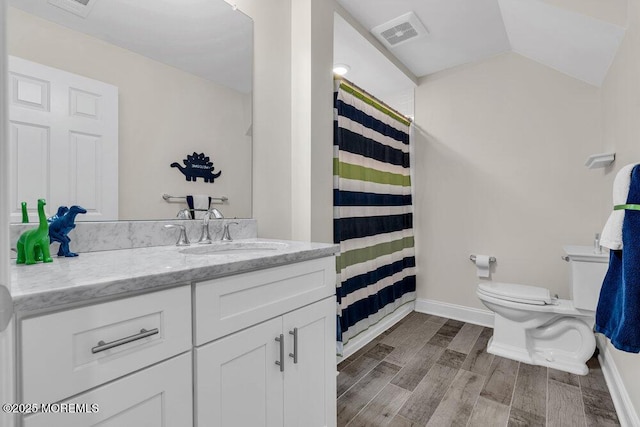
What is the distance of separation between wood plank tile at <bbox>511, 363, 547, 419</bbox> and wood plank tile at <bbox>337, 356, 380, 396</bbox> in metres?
0.80

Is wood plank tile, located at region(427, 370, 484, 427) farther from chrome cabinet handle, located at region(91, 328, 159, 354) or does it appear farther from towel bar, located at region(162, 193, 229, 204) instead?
towel bar, located at region(162, 193, 229, 204)

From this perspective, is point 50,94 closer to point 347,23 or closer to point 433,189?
point 347,23

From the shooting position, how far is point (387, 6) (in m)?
2.03

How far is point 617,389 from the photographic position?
158cm

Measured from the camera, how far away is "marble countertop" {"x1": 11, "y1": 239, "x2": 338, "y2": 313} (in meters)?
0.56

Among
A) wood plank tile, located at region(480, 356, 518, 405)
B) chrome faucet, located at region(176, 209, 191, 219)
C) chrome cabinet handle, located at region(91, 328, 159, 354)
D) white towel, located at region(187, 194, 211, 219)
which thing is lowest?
wood plank tile, located at region(480, 356, 518, 405)

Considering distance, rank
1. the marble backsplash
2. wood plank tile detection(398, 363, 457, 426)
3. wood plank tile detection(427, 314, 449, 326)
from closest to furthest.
→ the marble backsplash, wood plank tile detection(398, 363, 457, 426), wood plank tile detection(427, 314, 449, 326)

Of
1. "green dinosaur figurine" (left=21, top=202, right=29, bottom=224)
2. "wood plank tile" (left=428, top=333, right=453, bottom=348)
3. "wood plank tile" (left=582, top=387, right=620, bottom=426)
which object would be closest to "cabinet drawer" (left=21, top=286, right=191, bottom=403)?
"green dinosaur figurine" (left=21, top=202, right=29, bottom=224)

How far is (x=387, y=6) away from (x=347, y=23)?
0.93 ft

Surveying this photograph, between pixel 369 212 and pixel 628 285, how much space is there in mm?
1490

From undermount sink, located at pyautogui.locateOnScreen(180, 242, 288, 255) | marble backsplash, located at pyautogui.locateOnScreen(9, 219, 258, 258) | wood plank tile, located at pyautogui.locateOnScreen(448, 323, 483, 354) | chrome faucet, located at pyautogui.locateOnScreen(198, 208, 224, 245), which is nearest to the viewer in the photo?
marble backsplash, located at pyautogui.locateOnScreen(9, 219, 258, 258)

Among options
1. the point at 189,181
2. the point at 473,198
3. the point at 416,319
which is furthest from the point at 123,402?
the point at 473,198

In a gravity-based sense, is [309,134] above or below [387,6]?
below

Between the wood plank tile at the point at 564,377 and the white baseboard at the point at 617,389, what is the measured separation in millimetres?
145
